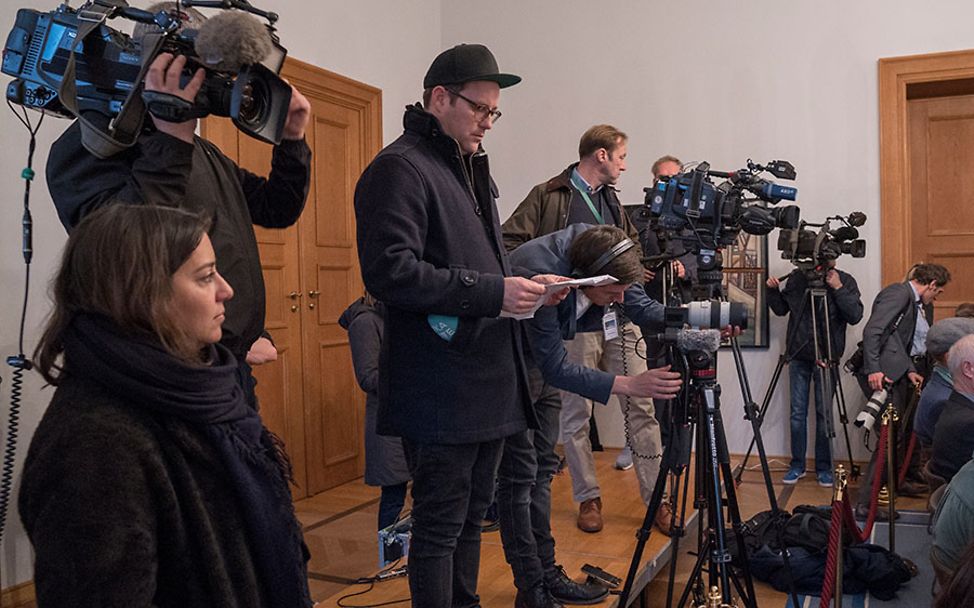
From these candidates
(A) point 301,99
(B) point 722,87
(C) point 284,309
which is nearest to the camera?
(A) point 301,99

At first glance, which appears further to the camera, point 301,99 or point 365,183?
point 365,183

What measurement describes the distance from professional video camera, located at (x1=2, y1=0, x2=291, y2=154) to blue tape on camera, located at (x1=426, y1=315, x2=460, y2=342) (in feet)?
1.90

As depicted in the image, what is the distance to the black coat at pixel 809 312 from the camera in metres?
4.83

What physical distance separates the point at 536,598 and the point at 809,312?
323cm

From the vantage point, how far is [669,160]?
4.77m

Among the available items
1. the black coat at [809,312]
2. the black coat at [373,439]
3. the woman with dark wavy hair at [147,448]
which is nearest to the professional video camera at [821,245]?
the black coat at [809,312]

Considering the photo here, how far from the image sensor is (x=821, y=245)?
15.1ft

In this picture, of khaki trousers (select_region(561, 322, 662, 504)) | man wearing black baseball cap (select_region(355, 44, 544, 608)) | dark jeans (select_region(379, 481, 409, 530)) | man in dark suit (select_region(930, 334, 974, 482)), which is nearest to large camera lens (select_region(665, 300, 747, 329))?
man wearing black baseball cap (select_region(355, 44, 544, 608))

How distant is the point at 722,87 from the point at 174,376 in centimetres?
500

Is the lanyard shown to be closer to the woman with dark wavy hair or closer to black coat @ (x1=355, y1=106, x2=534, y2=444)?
black coat @ (x1=355, y1=106, x2=534, y2=444)

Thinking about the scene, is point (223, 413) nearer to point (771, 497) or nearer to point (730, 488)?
point (730, 488)

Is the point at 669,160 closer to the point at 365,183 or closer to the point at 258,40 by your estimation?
the point at 365,183

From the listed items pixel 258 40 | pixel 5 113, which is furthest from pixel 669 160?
pixel 258 40

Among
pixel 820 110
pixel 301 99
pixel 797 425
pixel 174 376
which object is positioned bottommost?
pixel 797 425
